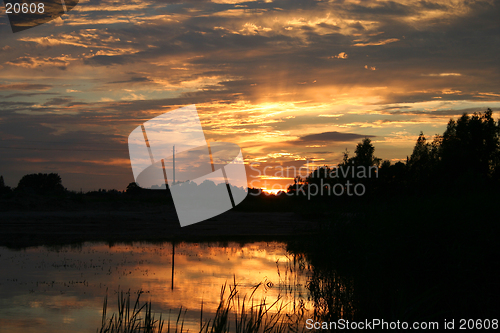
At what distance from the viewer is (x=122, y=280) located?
1648cm

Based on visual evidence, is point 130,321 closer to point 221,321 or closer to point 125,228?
point 221,321

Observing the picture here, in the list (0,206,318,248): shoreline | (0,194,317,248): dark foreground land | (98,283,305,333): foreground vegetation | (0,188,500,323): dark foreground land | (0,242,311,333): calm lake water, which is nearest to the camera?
(98,283,305,333): foreground vegetation

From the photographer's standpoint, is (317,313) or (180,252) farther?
(180,252)

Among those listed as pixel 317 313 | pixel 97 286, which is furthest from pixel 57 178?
pixel 317 313

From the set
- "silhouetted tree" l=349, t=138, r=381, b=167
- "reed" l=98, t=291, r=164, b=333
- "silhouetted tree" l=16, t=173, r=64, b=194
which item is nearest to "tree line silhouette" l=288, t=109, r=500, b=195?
"silhouetted tree" l=349, t=138, r=381, b=167

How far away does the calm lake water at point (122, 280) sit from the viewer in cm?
1237

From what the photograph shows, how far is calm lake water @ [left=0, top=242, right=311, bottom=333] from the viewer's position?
12366 mm

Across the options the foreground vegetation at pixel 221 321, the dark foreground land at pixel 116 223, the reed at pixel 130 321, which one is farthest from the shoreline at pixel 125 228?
the reed at pixel 130 321

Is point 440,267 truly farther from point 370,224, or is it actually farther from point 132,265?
point 132,265

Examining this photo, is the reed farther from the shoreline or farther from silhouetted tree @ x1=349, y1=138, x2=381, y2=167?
silhouetted tree @ x1=349, y1=138, x2=381, y2=167

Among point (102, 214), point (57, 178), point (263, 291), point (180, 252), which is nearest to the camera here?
point (263, 291)

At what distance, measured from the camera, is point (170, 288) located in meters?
15.6

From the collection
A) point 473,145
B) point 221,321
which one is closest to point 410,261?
point 221,321

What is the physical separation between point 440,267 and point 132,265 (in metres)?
13.7
